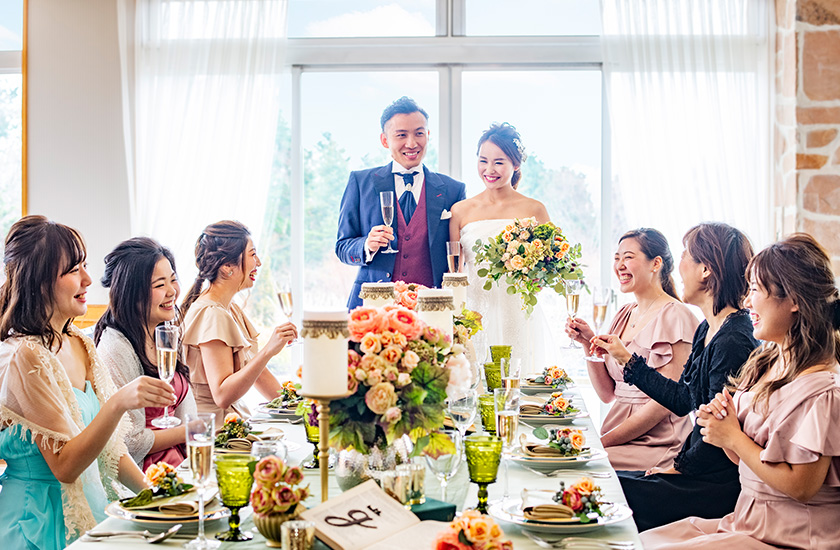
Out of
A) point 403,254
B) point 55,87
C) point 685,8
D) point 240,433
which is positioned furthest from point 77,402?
point 685,8

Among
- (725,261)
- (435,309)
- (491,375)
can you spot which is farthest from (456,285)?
(725,261)

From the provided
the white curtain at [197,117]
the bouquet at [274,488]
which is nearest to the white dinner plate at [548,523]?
the bouquet at [274,488]

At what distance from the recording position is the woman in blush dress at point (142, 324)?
260cm

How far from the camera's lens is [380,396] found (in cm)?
152

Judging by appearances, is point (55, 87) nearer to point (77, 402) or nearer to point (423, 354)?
point (77, 402)

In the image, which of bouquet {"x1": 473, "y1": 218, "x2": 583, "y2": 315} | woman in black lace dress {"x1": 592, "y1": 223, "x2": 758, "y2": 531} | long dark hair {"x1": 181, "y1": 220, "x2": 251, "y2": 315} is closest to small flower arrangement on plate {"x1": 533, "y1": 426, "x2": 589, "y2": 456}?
woman in black lace dress {"x1": 592, "y1": 223, "x2": 758, "y2": 531}

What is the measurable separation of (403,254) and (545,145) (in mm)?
1745

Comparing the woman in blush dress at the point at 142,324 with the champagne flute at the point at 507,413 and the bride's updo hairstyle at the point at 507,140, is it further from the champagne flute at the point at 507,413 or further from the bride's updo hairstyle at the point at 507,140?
the bride's updo hairstyle at the point at 507,140

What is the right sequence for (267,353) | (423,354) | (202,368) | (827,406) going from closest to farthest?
(423,354), (827,406), (267,353), (202,368)

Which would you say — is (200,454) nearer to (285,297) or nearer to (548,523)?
(548,523)

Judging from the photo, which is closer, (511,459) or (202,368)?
(511,459)

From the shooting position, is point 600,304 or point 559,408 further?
point 600,304

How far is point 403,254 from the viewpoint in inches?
159

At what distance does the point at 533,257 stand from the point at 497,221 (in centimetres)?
98
